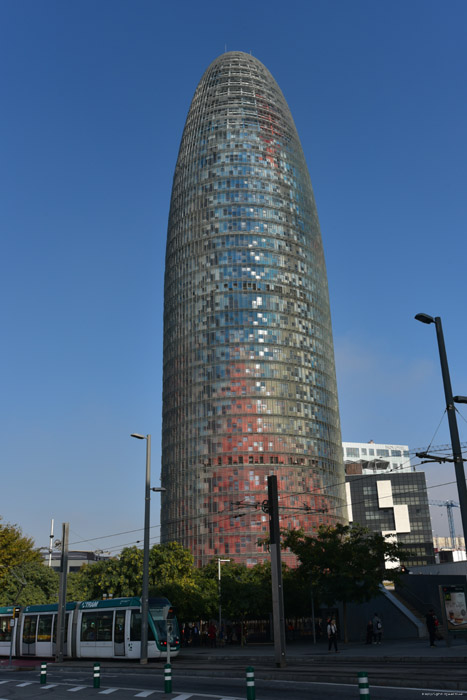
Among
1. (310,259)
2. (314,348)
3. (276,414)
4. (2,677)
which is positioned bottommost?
(2,677)

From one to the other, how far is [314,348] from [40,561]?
70.4 m

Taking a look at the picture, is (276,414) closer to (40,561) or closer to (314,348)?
(314,348)

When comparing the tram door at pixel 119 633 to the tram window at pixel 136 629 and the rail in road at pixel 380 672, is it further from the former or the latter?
the rail in road at pixel 380 672

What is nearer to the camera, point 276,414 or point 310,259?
point 276,414

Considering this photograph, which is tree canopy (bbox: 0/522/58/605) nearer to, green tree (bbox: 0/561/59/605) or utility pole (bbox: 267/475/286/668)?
green tree (bbox: 0/561/59/605)

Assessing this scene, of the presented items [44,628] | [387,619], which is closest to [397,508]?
[387,619]

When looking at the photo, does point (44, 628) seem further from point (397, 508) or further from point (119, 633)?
point (397, 508)

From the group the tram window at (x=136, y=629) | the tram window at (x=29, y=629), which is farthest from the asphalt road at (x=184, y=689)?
the tram window at (x=29, y=629)

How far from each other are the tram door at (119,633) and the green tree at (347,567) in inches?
583

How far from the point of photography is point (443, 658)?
27.6 metres

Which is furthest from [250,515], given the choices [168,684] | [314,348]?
[168,684]

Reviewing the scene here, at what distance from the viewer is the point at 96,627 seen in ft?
128

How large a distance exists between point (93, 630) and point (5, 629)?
36.2 feet

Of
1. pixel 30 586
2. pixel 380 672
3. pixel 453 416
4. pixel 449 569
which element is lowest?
pixel 380 672
